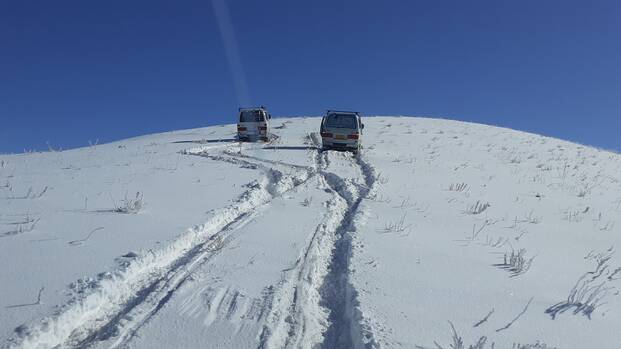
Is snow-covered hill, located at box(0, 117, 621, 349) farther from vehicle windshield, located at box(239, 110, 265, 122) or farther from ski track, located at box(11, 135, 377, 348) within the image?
vehicle windshield, located at box(239, 110, 265, 122)

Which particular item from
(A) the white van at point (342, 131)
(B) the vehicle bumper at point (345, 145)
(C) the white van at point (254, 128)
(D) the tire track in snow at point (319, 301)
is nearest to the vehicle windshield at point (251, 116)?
(C) the white van at point (254, 128)

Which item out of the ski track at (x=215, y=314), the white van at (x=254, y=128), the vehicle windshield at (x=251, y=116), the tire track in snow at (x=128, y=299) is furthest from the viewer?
the vehicle windshield at (x=251, y=116)

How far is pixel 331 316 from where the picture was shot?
4.29m

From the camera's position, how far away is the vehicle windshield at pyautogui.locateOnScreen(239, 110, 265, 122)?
24731 millimetres

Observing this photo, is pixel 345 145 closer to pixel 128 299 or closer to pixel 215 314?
pixel 128 299

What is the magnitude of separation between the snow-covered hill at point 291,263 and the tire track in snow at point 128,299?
0.06ft

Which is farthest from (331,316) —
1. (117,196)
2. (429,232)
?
(117,196)

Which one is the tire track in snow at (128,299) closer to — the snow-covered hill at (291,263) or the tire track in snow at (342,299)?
the snow-covered hill at (291,263)

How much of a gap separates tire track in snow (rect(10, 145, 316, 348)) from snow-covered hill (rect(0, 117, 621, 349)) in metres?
0.02

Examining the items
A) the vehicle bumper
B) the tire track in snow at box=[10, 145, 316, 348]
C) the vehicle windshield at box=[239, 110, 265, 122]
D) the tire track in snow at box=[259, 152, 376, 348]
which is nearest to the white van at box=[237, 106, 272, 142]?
the vehicle windshield at box=[239, 110, 265, 122]

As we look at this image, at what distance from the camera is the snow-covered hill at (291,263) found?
3822 millimetres

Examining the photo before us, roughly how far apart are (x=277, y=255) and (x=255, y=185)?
15.3ft

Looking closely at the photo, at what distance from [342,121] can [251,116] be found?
19.3 ft

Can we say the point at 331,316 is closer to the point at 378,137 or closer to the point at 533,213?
the point at 533,213
